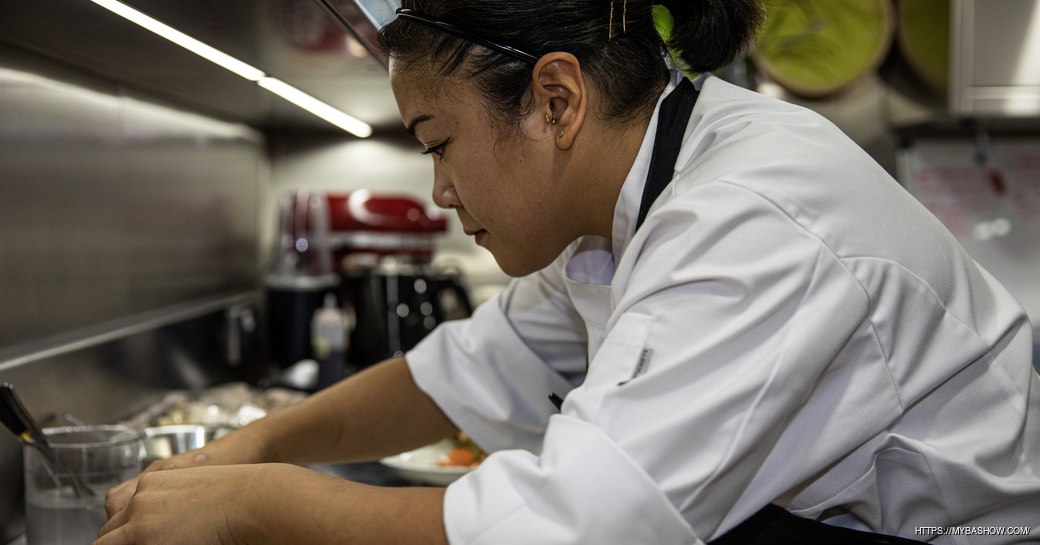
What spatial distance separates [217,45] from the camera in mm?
1255

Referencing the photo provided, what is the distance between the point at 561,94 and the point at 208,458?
1.88 feet

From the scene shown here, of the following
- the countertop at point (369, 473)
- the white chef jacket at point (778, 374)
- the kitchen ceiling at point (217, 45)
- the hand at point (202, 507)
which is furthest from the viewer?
the countertop at point (369, 473)

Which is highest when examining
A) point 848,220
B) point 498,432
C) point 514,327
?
point 848,220

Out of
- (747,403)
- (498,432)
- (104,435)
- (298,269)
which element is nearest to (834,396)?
(747,403)

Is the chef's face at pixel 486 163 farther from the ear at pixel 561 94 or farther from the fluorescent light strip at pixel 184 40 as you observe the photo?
the fluorescent light strip at pixel 184 40

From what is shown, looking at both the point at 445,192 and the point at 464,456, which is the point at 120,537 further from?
the point at 464,456

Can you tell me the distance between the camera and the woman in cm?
66

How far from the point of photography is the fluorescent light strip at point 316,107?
1.66 meters

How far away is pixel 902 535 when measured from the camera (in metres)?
0.86

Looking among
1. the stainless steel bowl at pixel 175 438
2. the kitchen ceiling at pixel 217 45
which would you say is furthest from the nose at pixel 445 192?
the stainless steel bowl at pixel 175 438

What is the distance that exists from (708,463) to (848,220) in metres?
0.23

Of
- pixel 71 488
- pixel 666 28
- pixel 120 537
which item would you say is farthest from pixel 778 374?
pixel 71 488

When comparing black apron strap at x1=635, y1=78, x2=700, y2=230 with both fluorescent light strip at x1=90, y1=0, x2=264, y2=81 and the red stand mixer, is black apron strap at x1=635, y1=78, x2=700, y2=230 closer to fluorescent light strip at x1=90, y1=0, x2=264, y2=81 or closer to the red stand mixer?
fluorescent light strip at x1=90, y1=0, x2=264, y2=81

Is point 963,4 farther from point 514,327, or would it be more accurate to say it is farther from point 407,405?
point 407,405
